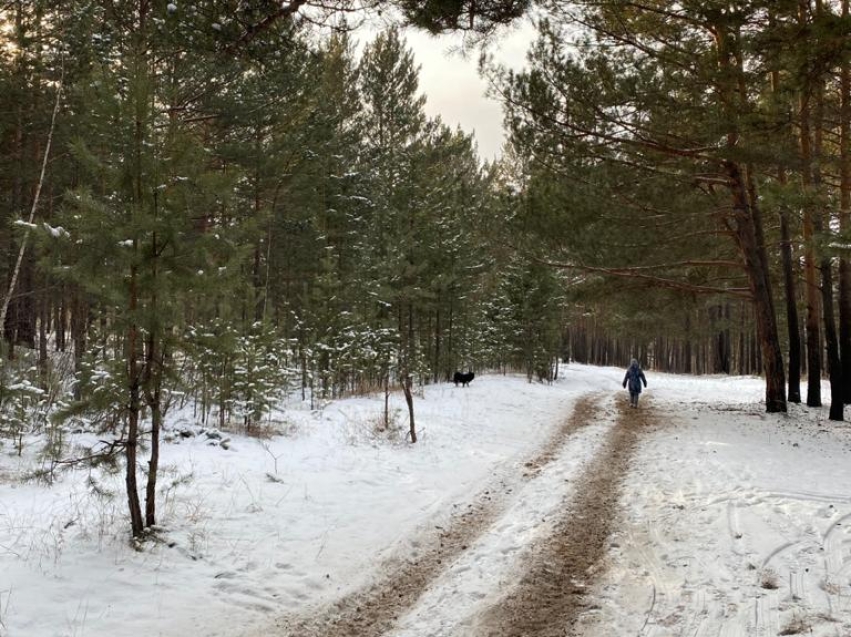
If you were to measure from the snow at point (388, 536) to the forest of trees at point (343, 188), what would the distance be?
731 millimetres

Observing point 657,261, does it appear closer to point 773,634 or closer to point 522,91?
point 522,91

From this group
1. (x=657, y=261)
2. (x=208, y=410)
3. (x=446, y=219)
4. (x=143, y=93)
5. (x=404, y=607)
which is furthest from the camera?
(x=446, y=219)

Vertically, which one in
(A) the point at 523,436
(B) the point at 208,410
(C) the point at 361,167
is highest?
(C) the point at 361,167

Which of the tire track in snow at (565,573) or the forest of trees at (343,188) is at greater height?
the forest of trees at (343,188)

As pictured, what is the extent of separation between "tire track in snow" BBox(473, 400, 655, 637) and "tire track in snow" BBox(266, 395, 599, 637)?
860 mm

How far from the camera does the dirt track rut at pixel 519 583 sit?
4.31m

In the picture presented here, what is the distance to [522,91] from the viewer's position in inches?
489

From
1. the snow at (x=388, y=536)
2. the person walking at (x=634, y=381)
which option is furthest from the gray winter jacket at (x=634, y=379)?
the snow at (x=388, y=536)

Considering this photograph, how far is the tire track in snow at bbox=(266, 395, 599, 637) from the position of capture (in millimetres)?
4340

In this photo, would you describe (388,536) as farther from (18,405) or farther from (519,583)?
(18,405)

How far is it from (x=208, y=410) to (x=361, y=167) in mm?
14200

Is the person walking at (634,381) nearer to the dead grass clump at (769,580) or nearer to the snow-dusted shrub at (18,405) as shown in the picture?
the dead grass clump at (769,580)

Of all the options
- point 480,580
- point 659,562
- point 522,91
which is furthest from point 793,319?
point 480,580

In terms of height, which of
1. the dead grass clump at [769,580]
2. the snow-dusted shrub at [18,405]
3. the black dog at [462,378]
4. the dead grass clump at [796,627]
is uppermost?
the snow-dusted shrub at [18,405]
